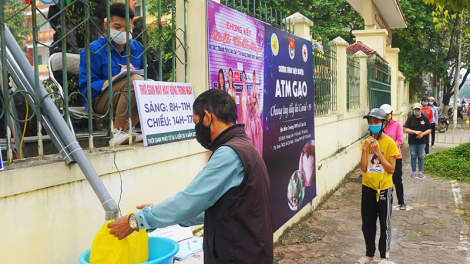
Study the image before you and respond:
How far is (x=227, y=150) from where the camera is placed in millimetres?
2219

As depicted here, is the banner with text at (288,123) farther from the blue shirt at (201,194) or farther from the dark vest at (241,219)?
the blue shirt at (201,194)

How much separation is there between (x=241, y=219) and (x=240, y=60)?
2.40 metres

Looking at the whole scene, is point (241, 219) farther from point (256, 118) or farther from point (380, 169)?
point (380, 169)

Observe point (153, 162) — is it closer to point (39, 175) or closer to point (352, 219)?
point (39, 175)

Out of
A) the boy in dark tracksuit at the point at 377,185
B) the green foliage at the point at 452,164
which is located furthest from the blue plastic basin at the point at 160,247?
the green foliage at the point at 452,164

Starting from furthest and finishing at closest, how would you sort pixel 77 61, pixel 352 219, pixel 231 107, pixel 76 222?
pixel 352 219
pixel 77 61
pixel 76 222
pixel 231 107

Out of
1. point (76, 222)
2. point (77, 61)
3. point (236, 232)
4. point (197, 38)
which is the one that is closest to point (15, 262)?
point (76, 222)

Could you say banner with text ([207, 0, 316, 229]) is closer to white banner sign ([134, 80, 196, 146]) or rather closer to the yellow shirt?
white banner sign ([134, 80, 196, 146])

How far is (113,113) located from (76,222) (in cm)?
100

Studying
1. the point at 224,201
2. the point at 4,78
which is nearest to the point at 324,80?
the point at 224,201

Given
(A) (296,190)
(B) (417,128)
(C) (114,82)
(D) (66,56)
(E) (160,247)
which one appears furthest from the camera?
(B) (417,128)

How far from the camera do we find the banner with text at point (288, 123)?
16.7 feet

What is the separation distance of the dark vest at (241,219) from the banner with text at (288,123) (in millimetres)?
2590

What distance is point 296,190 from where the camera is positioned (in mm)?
5926
